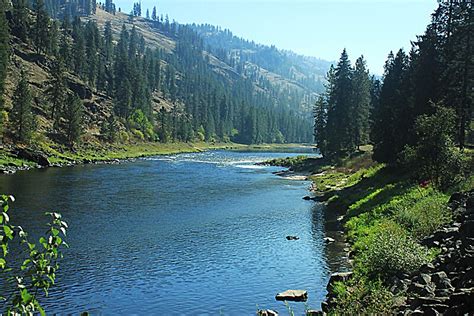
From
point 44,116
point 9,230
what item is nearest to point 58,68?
point 44,116

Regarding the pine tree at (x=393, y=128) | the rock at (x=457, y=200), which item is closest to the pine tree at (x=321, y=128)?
the pine tree at (x=393, y=128)

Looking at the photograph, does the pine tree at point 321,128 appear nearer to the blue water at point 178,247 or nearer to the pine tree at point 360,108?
the pine tree at point 360,108

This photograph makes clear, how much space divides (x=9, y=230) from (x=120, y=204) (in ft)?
151

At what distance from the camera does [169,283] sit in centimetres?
2566

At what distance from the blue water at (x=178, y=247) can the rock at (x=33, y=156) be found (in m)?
23.6

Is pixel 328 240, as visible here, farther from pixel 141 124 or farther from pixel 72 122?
pixel 141 124

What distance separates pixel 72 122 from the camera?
11062 cm

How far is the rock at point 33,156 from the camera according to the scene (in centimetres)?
8631

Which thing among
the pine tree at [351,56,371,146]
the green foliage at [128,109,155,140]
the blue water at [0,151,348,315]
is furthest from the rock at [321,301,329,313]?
the green foliage at [128,109,155,140]

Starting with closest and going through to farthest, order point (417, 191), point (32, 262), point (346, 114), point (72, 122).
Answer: point (32, 262), point (417, 191), point (346, 114), point (72, 122)

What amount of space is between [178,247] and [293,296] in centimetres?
1244

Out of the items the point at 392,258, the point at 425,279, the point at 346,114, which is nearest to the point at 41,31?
the point at 346,114

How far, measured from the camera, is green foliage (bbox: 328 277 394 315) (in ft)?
53.4

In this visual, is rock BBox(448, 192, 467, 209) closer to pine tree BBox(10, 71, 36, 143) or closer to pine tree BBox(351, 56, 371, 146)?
pine tree BBox(351, 56, 371, 146)
